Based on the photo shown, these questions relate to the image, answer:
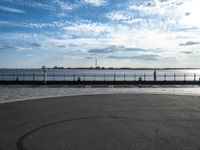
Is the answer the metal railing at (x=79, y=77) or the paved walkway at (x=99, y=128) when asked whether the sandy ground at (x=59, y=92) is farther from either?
the metal railing at (x=79, y=77)

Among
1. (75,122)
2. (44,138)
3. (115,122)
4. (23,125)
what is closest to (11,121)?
(23,125)

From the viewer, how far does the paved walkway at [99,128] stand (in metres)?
6.68

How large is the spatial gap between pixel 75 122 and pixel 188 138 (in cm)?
365

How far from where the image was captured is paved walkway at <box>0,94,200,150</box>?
668cm

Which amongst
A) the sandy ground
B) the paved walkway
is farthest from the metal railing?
the paved walkway

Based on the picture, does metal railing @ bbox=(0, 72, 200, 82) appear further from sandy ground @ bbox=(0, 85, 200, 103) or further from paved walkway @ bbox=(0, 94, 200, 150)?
paved walkway @ bbox=(0, 94, 200, 150)

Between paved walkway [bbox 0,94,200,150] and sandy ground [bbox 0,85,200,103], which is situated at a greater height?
sandy ground [bbox 0,85,200,103]

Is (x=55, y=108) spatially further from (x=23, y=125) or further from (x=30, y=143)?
(x=30, y=143)

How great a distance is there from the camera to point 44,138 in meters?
7.27

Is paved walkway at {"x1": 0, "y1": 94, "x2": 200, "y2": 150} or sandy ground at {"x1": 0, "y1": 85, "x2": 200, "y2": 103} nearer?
paved walkway at {"x1": 0, "y1": 94, "x2": 200, "y2": 150}

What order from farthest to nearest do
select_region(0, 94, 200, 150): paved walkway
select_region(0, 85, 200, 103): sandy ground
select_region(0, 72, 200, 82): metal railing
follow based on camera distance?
select_region(0, 72, 200, 82): metal railing → select_region(0, 85, 200, 103): sandy ground → select_region(0, 94, 200, 150): paved walkway

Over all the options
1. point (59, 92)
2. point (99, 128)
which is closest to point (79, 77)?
point (59, 92)

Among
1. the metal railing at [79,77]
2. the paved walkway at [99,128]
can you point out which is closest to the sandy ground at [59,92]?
the paved walkway at [99,128]

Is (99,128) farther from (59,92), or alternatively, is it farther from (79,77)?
(79,77)
